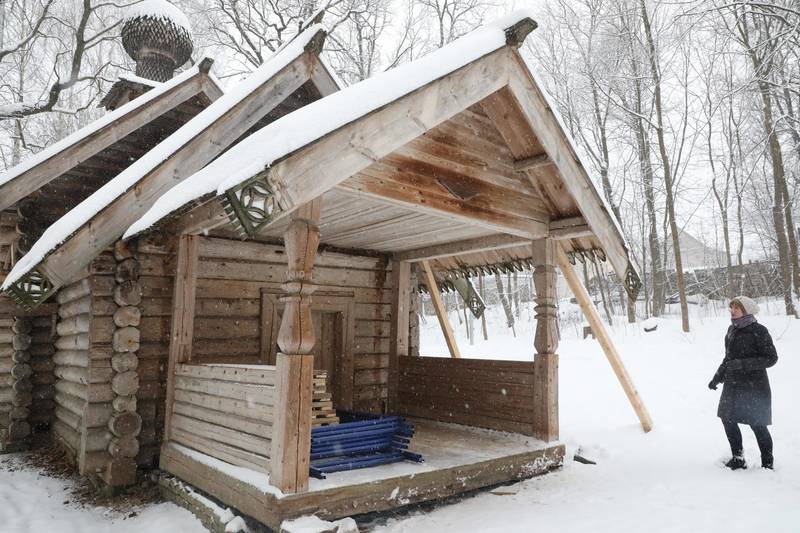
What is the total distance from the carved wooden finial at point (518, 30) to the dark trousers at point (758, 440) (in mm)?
4463

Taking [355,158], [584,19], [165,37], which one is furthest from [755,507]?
[584,19]

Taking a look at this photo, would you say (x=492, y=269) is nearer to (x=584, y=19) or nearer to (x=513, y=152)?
(x=513, y=152)

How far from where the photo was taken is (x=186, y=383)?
6230mm

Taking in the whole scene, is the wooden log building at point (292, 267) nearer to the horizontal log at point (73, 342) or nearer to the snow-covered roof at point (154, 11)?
the horizontal log at point (73, 342)

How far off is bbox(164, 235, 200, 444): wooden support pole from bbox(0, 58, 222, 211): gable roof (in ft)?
7.05

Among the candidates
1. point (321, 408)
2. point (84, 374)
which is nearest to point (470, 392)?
point (321, 408)

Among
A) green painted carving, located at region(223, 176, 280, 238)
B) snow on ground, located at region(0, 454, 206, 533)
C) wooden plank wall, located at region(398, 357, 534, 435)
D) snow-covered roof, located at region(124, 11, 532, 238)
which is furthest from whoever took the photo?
wooden plank wall, located at region(398, 357, 534, 435)

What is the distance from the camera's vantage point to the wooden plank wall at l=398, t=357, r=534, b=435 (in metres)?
7.40

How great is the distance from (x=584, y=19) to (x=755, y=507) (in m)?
18.9

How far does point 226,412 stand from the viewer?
5.51 metres

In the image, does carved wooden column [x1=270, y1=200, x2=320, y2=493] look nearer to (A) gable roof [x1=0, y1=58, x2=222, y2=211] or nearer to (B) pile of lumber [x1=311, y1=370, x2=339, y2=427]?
(B) pile of lumber [x1=311, y1=370, x2=339, y2=427]

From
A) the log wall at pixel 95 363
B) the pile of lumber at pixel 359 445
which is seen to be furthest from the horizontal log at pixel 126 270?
the pile of lumber at pixel 359 445

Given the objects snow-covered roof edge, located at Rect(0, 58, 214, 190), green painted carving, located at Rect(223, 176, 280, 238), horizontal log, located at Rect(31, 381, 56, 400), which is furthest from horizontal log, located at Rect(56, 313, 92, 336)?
green painted carving, located at Rect(223, 176, 280, 238)

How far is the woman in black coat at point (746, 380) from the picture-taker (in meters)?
6.04
